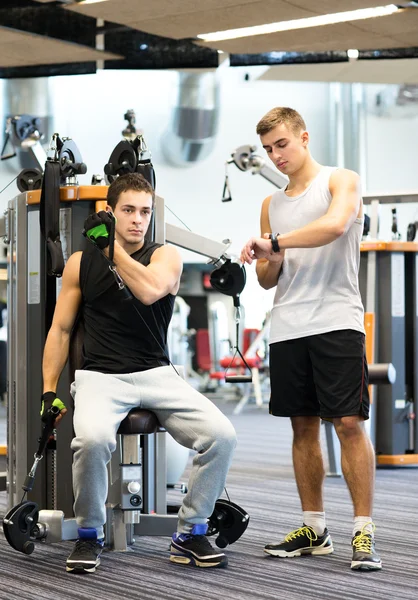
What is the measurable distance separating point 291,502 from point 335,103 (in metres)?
9.13

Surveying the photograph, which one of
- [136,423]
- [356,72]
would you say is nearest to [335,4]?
[356,72]

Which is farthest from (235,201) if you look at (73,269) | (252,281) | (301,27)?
(73,269)

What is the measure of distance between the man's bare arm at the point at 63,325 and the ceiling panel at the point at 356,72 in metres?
5.78

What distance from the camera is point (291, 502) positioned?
13.5 ft

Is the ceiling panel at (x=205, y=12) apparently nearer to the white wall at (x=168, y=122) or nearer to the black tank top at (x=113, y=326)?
the black tank top at (x=113, y=326)

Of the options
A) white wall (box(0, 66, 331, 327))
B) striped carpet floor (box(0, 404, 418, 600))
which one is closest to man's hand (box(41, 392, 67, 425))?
striped carpet floor (box(0, 404, 418, 600))

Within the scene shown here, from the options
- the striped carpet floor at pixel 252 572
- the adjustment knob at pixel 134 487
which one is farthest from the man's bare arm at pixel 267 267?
the striped carpet floor at pixel 252 572

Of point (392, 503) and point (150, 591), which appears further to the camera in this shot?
point (392, 503)

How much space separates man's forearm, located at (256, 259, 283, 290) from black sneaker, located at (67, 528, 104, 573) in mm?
986

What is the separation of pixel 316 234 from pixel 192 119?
9.06 meters

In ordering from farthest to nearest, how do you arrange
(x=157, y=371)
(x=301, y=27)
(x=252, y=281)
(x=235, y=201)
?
(x=252, y=281) → (x=235, y=201) → (x=301, y=27) → (x=157, y=371)

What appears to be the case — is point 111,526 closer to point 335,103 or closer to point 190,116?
point 190,116

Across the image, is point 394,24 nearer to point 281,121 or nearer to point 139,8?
point 139,8

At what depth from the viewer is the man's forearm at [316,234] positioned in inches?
105
